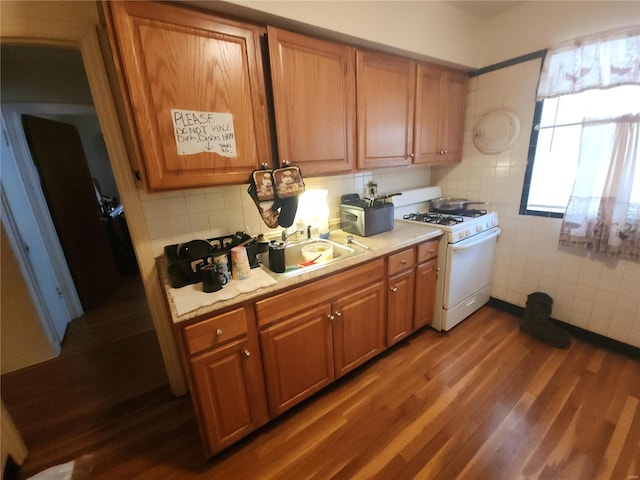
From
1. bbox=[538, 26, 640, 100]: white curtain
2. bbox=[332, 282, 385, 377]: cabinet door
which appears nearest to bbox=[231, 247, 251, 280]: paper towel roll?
bbox=[332, 282, 385, 377]: cabinet door

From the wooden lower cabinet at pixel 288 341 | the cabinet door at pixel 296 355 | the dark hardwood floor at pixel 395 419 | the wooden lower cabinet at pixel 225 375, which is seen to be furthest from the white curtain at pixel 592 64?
the wooden lower cabinet at pixel 225 375

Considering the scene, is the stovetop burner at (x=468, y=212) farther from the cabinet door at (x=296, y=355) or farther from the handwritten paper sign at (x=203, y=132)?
the handwritten paper sign at (x=203, y=132)

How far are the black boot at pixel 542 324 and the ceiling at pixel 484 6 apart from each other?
221 centimetres

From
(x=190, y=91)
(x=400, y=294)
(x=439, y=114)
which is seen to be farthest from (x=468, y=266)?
(x=190, y=91)

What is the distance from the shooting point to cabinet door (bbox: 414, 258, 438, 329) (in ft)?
6.67

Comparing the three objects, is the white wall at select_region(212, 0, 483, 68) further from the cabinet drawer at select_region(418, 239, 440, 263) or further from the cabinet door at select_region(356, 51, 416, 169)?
the cabinet drawer at select_region(418, 239, 440, 263)

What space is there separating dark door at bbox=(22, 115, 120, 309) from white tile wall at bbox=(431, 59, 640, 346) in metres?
3.88

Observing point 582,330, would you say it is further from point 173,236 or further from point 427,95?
point 173,236

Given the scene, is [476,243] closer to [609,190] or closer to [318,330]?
[609,190]

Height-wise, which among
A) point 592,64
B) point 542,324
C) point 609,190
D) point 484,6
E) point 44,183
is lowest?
point 542,324

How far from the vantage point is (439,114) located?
7.17 ft

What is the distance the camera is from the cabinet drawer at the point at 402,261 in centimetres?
179

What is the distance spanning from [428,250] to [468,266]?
0.47 meters

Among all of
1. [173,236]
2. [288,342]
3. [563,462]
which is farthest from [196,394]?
[563,462]
